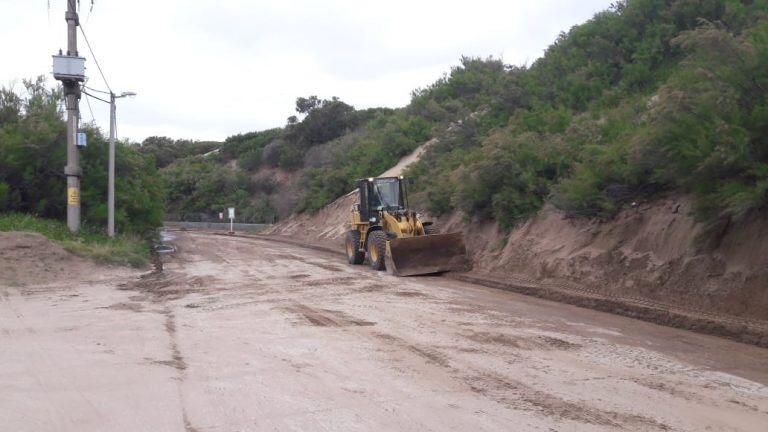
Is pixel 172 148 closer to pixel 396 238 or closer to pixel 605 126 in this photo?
pixel 396 238

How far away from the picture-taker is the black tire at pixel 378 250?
808 inches

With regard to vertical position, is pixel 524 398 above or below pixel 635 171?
below

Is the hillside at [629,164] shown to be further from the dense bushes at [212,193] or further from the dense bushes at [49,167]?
the dense bushes at [212,193]

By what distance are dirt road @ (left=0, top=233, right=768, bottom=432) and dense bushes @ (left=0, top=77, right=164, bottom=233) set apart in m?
12.2

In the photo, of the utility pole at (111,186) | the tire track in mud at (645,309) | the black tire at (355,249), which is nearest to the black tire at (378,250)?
the black tire at (355,249)

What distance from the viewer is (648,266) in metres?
13.7

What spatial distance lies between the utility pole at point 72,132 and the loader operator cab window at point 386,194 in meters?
10.5

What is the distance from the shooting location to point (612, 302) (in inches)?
508

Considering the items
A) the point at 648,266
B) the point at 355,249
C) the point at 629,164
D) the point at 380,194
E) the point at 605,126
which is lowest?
the point at 355,249

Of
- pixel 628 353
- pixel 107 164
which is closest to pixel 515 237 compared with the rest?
pixel 628 353

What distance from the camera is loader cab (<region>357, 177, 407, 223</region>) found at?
2212 cm

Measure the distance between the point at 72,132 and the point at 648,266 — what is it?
1927 cm

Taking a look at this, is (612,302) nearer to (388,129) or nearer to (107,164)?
(107,164)

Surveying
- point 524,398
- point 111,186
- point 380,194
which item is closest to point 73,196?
point 111,186
